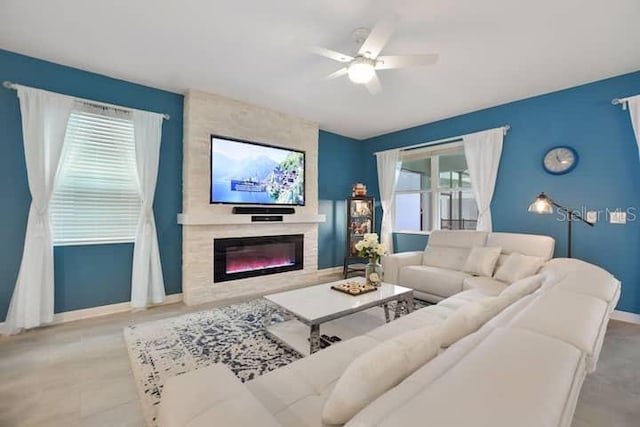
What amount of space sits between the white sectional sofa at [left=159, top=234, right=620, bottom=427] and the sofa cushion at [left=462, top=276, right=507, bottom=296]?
142cm

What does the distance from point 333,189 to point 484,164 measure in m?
2.55

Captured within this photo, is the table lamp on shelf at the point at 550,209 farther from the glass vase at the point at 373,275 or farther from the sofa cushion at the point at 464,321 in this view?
the sofa cushion at the point at 464,321

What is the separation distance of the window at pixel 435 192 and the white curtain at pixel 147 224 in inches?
154

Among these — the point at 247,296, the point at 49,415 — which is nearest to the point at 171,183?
the point at 247,296

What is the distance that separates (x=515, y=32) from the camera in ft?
7.71

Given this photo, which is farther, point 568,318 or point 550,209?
point 550,209

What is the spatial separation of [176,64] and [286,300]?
2623 mm

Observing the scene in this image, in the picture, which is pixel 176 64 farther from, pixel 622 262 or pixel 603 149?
pixel 622 262

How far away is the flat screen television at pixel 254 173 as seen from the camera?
3.81 m

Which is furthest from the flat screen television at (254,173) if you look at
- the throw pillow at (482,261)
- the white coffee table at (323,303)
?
the throw pillow at (482,261)

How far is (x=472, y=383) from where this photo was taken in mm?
630

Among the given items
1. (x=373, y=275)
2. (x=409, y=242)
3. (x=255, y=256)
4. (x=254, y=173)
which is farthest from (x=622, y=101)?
(x=255, y=256)

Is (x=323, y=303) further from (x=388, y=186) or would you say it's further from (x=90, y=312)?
(x=388, y=186)

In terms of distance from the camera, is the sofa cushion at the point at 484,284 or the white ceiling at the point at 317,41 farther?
the sofa cushion at the point at 484,284
